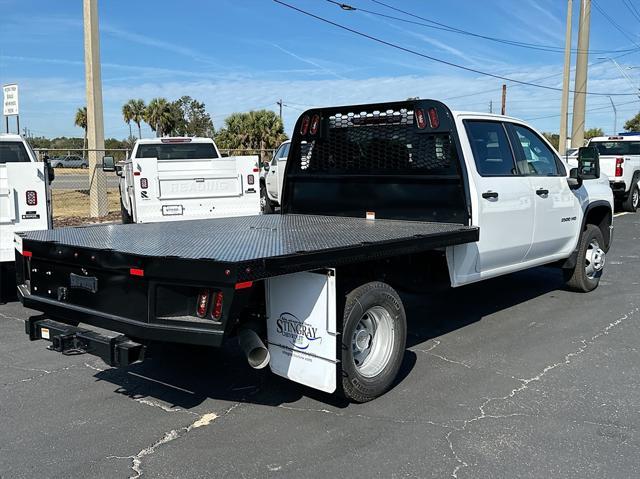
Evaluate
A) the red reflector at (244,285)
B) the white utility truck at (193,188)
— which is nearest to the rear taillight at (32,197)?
the white utility truck at (193,188)

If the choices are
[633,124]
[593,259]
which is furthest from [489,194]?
[633,124]

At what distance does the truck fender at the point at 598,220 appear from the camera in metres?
7.54

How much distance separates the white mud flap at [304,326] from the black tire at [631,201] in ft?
55.3

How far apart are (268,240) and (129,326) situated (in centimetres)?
114

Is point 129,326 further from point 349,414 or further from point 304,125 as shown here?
point 304,125

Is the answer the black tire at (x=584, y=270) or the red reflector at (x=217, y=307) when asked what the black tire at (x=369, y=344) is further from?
the black tire at (x=584, y=270)

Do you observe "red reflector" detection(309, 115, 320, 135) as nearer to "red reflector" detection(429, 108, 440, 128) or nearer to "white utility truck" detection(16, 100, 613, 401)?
"white utility truck" detection(16, 100, 613, 401)

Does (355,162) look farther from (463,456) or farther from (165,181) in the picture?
(165,181)

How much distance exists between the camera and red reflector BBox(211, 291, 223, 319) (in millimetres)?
3603

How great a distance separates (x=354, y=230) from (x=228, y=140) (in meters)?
41.9

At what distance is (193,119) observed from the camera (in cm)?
7300

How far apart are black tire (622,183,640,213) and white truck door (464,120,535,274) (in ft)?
45.0

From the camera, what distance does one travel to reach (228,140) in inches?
1802

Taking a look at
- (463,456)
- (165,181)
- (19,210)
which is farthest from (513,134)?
(165,181)
